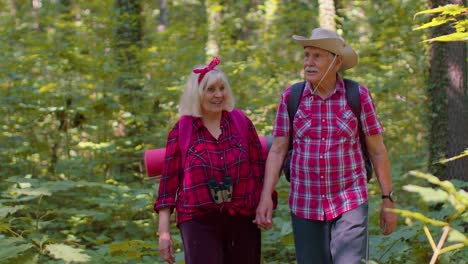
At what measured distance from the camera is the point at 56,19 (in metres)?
11.0

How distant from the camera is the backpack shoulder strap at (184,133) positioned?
3541 mm

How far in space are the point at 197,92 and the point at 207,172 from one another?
0.49 meters

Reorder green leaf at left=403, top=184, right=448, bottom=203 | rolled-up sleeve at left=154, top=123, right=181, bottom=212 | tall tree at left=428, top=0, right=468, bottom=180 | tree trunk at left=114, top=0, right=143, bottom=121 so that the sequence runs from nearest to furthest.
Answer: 1. green leaf at left=403, top=184, right=448, bottom=203
2. rolled-up sleeve at left=154, top=123, right=181, bottom=212
3. tall tree at left=428, top=0, right=468, bottom=180
4. tree trunk at left=114, top=0, right=143, bottom=121

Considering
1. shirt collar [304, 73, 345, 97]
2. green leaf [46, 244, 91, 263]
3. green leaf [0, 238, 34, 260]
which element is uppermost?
shirt collar [304, 73, 345, 97]

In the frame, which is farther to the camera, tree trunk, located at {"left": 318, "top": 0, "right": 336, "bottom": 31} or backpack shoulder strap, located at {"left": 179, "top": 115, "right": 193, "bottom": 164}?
tree trunk, located at {"left": 318, "top": 0, "right": 336, "bottom": 31}

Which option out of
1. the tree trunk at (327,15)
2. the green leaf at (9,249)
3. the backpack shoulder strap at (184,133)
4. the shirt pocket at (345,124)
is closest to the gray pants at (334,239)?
the shirt pocket at (345,124)

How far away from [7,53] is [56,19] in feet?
5.38

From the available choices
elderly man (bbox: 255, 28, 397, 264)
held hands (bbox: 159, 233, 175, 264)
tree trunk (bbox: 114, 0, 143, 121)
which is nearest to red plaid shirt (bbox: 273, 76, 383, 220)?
elderly man (bbox: 255, 28, 397, 264)

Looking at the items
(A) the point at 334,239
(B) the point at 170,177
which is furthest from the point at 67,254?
(A) the point at 334,239

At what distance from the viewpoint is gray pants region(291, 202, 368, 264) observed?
128 inches

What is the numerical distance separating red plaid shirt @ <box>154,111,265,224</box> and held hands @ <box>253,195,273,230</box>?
0.09 meters

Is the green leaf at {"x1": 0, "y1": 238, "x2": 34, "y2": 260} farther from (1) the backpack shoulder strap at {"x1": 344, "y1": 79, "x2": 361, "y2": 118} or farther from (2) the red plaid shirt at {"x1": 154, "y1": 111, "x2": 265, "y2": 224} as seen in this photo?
(1) the backpack shoulder strap at {"x1": 344, "y1": 79, "x2": 361, "y2": 118}

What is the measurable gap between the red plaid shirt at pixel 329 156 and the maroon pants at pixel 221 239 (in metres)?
0.35

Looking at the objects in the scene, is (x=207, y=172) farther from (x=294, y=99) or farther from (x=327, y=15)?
(x=327, y=15)
